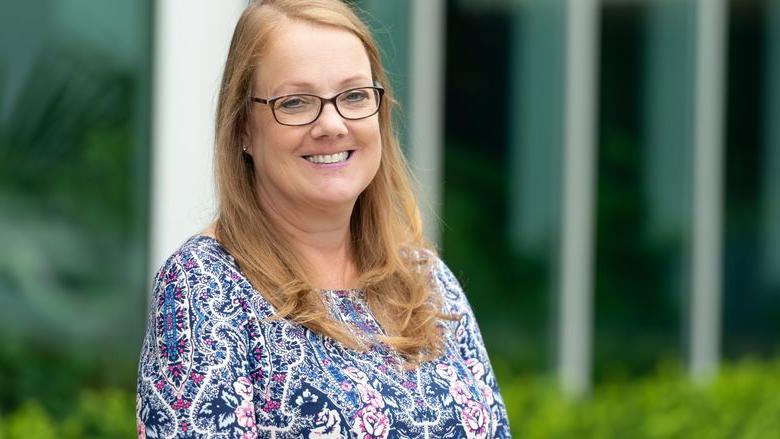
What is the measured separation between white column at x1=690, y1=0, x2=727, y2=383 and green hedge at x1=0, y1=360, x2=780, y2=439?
48 centimetres

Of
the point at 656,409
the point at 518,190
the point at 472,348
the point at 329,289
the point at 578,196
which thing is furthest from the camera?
the point at 578,196

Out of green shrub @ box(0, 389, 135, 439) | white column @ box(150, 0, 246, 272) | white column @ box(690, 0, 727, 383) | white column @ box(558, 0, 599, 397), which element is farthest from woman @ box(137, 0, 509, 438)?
white column @ box(690, 0, 727, 383)

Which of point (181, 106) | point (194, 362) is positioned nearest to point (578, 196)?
point (181, 106)

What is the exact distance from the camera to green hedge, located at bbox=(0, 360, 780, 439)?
19.7 feet

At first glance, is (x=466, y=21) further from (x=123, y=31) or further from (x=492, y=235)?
(x=123, y=31)

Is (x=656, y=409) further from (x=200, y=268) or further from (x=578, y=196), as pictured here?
(x=200, y=268)

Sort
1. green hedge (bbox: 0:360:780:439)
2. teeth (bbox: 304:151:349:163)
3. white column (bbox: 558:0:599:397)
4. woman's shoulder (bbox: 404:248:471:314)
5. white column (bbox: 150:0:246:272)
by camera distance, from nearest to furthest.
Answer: teeth (bbox: 304:151:349:163)
woman's shoulder (bbox: 404:248:471:314)
green hedge (bbox: 0:360:780:439)
white column (bbox: 150:0:246:272)
white column (bbox: 558:0:599:397)

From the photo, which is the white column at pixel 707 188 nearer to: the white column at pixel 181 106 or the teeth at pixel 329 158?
the white column at pixel 181 106

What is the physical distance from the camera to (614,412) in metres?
7.94

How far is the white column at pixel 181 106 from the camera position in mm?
6395

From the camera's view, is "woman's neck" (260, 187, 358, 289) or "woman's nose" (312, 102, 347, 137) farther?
"woman's neck" (260, 187, 358, 289)

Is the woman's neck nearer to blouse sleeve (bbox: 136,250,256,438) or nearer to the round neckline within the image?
the round neckline

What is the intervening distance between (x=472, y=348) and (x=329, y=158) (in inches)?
20.5

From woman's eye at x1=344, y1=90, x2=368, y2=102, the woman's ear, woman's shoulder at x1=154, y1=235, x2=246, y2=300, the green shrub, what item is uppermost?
woman's eye at x1=344, y1=90, x2=368, y2=102
